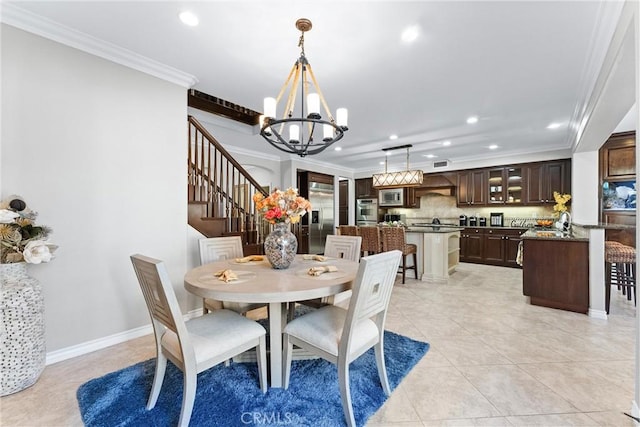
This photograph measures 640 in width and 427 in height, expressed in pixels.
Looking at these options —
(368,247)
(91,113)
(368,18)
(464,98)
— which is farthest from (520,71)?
(91,113)

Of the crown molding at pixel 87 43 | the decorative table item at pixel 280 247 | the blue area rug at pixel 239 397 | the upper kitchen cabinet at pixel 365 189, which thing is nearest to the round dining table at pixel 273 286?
the decorative table item at pixel 280 247

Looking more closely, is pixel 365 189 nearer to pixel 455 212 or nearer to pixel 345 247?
pixel 455 212

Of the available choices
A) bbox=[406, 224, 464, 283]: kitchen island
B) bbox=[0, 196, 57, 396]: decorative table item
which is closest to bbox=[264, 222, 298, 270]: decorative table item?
bbox=[0, 196, 57, 396]: decorative table item

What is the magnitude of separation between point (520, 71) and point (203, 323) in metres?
3.55

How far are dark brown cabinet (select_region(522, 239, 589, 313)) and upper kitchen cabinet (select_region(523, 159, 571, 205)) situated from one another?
291 centimetres

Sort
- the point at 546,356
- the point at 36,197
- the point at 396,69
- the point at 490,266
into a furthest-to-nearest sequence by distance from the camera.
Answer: the point at 490,266
the point at 396,69
the point at 546,356
the point at 36,197

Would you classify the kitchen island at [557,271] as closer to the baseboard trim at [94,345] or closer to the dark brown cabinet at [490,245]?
the dark brown cabinet at [490,245]

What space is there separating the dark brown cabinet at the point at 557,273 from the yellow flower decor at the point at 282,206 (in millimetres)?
3243

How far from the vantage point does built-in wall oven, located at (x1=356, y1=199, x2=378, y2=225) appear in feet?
27.0

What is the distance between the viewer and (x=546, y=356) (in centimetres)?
226

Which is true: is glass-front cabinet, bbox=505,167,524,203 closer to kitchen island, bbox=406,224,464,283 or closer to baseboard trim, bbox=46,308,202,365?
kitchen island, bbox=406,224,464,283

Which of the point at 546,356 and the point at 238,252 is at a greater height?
the point at 238,252

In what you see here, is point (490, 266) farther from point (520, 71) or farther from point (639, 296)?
point (639, 296)

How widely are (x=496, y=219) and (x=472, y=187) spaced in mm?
912
